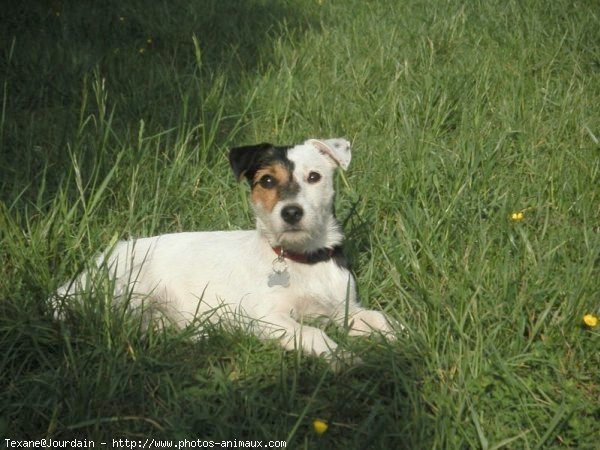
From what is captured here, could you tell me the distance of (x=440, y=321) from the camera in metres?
3.38

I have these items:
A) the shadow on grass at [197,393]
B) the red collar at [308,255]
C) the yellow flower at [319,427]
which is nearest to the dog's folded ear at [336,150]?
the red collar at [308,255]

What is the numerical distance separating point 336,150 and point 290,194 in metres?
0.54

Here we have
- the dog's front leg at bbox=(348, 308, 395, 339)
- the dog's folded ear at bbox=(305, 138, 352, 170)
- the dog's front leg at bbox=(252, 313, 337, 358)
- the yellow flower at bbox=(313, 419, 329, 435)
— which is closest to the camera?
the yellow flower at bbox=(313, 419, 329, 435)

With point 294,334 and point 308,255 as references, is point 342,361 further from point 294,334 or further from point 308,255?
point 308,255

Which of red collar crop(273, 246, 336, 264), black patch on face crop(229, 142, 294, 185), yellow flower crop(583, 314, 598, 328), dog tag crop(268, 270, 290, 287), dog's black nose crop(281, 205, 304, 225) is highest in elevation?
black patch on face crop(229, 142, 294, 185)

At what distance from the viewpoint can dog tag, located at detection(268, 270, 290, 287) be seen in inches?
159

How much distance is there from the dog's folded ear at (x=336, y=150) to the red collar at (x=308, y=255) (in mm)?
539

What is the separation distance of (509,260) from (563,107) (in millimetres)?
2372

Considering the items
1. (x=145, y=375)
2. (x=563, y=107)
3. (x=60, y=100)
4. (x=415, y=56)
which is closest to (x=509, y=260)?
(x=145, y=375)

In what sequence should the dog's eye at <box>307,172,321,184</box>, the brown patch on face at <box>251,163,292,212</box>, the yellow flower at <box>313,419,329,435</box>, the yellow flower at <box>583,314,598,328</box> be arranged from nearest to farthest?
the yellow flower at <box>313,419,329,435</box> < the yellow flower at <box>583,314,598,328</box> < the brown patch on face at <box>251,163,292,212</box> < the dog's eye at <box>307,172,321,184</box>

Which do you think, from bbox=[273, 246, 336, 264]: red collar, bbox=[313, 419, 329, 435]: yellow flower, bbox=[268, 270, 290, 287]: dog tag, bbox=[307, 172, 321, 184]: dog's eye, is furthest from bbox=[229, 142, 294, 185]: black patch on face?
bbox=[313, 419, 329, 435]: yellow flower

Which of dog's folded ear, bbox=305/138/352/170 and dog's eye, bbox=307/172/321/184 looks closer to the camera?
dog's eye, bbox=307/172/321/184

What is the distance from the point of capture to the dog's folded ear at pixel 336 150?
434cm

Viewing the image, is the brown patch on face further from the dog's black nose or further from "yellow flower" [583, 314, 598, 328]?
"yellow flower" [583, 314, 598, 328]
